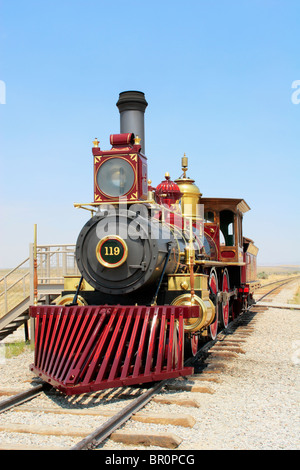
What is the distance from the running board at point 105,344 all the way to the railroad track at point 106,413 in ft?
0.72

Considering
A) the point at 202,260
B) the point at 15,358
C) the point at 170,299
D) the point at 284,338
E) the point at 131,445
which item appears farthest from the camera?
the point at 284,338

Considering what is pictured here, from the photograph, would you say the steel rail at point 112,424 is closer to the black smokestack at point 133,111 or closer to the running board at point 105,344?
the running board at point 105,344

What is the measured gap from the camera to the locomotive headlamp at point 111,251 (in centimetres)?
645

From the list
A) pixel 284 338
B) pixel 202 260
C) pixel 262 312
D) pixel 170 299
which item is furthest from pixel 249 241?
pixel 170 299

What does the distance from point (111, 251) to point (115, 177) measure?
1.04m

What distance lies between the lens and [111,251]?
21.3 ft

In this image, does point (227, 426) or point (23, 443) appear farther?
point (227, 426)

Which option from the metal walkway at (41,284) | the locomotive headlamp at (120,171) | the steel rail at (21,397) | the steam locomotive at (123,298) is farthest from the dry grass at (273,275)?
the steel rail at (21,397)

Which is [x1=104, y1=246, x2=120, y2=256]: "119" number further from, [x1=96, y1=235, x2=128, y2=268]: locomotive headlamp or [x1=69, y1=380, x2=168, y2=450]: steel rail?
[x1=69, y1=380, x2=168, y2=450]: steel rail

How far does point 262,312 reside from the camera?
1565 cm

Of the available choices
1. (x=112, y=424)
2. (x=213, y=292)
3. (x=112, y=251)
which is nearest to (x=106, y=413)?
(x=112, y=424)

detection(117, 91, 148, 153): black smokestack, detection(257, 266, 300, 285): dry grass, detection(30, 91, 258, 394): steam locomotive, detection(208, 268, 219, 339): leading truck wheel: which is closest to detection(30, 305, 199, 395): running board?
detection(30, 91, 258, 394): steam locomotive
